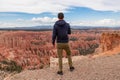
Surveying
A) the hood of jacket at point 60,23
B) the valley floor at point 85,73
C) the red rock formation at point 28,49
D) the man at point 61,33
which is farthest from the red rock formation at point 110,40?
the red rock formation at point 28,49

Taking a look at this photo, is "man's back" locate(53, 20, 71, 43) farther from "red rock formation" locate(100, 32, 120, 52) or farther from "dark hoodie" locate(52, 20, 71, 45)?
"red rock formation" locate(100, 32, 120, 52)

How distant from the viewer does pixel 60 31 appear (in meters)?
13.1

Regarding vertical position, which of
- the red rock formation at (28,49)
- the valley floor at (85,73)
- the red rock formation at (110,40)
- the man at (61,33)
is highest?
the man at (61,33)

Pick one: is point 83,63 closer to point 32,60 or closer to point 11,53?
point 32,60

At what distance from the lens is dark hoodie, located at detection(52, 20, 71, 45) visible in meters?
13.0

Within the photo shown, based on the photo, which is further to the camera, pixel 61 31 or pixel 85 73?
pixel 85 73

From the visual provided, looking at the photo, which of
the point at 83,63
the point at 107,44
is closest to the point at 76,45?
the point at 107,44

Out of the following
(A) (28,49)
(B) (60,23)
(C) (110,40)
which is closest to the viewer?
(B) (60,23)

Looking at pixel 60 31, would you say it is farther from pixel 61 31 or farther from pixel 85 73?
pixel 85 73

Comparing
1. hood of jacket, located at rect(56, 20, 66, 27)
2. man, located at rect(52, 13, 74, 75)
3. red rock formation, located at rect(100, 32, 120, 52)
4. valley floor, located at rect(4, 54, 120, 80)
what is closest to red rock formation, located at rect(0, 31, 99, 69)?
red rock formation, located at rect(100, 32, 120, 52)

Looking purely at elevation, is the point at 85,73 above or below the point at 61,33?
below

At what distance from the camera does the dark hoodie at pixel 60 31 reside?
1304 centimetres

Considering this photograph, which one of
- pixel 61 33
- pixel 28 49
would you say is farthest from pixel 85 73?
pixel 28 49

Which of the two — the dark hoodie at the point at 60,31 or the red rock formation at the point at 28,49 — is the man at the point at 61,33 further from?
the red rock formation at the point at 28,49
